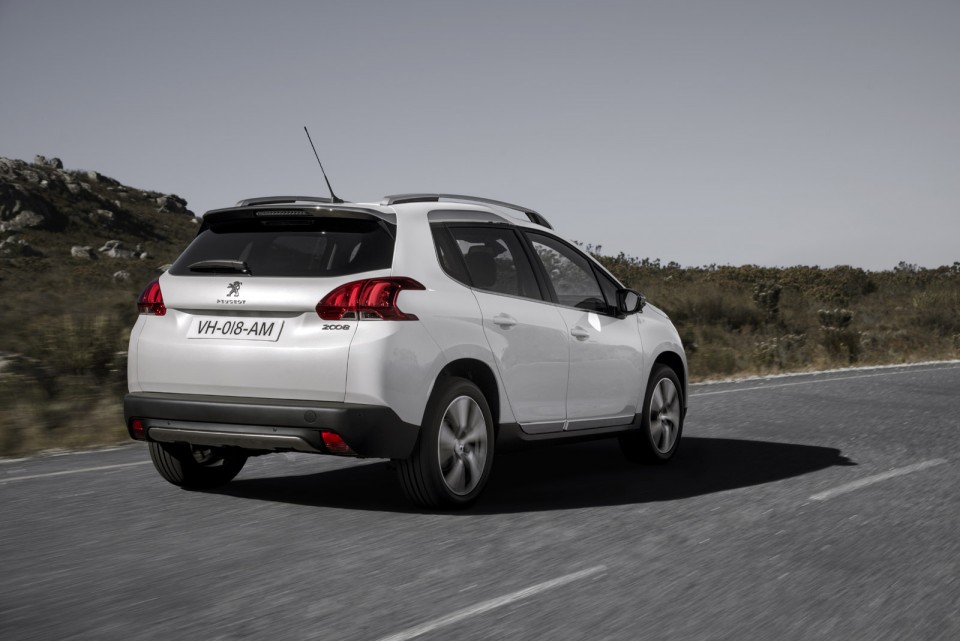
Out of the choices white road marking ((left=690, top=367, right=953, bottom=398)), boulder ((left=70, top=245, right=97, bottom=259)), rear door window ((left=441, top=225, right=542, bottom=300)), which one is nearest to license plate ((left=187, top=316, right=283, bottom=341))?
rear door window ((left=441, top=225, right=542, bottom=300))

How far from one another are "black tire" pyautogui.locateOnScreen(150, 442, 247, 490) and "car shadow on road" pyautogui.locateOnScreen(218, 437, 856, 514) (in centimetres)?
12

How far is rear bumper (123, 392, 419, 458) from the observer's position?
595cm

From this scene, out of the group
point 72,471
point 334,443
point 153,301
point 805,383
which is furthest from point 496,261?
point 805,383

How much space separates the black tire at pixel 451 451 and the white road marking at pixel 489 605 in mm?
1334

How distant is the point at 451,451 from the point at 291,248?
5.02 ft

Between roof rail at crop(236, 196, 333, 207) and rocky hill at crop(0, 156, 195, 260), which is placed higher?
rocky hill at crop(0, 156, 195, 260)

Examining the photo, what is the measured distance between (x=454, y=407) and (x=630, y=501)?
1449 mm

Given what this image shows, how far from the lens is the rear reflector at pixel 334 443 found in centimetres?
596

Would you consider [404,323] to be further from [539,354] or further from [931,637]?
[931,637]

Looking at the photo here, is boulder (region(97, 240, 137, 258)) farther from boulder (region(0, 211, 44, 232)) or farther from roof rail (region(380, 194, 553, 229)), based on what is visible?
roof rail (region(380, 194, 553, 229))

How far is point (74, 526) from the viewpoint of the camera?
6172 millimetres

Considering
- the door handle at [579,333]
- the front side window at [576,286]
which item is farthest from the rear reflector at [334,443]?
the front side window at [576,286]

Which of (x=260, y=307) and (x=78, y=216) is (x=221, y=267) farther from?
(x=78, y=216)

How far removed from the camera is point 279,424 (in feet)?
19.7
